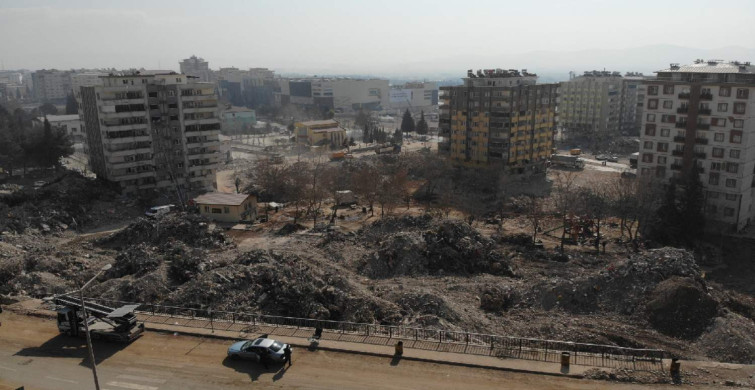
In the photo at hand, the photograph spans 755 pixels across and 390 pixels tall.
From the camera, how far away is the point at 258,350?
1891 cm

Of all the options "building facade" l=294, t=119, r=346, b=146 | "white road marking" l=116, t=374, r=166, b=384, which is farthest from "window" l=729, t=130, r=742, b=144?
"building facade" l=294, t=119, r=346, b=146

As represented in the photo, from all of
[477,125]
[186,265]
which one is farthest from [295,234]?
[477,125]

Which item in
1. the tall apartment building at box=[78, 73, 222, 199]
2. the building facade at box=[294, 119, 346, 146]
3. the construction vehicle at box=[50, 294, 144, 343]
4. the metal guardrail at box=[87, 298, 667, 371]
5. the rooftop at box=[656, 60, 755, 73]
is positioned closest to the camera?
the metal guardrail at box=[87, 298, 667, 371]

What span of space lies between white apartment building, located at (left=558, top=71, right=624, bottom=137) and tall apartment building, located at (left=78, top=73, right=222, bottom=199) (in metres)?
70.9

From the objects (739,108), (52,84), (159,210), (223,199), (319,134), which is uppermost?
(52,84)

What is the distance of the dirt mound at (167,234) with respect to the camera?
3562 centimetres

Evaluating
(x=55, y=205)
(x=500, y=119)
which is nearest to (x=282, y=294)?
(x=55, y=205)

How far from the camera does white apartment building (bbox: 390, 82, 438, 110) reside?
174375 mm

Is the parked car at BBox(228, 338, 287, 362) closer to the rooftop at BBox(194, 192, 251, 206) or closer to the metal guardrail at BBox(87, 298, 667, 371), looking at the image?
the metal guardrail at BBox(87, 298, 667, 371)

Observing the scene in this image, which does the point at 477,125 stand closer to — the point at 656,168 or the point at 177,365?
the point at 656,168

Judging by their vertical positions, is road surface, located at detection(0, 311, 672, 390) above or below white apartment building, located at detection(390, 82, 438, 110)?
below

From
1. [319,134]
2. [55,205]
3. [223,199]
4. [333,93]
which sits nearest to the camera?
[55,205]

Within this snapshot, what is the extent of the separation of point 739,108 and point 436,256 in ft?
96.7

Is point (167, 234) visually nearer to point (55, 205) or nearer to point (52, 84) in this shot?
point (55, 205)
